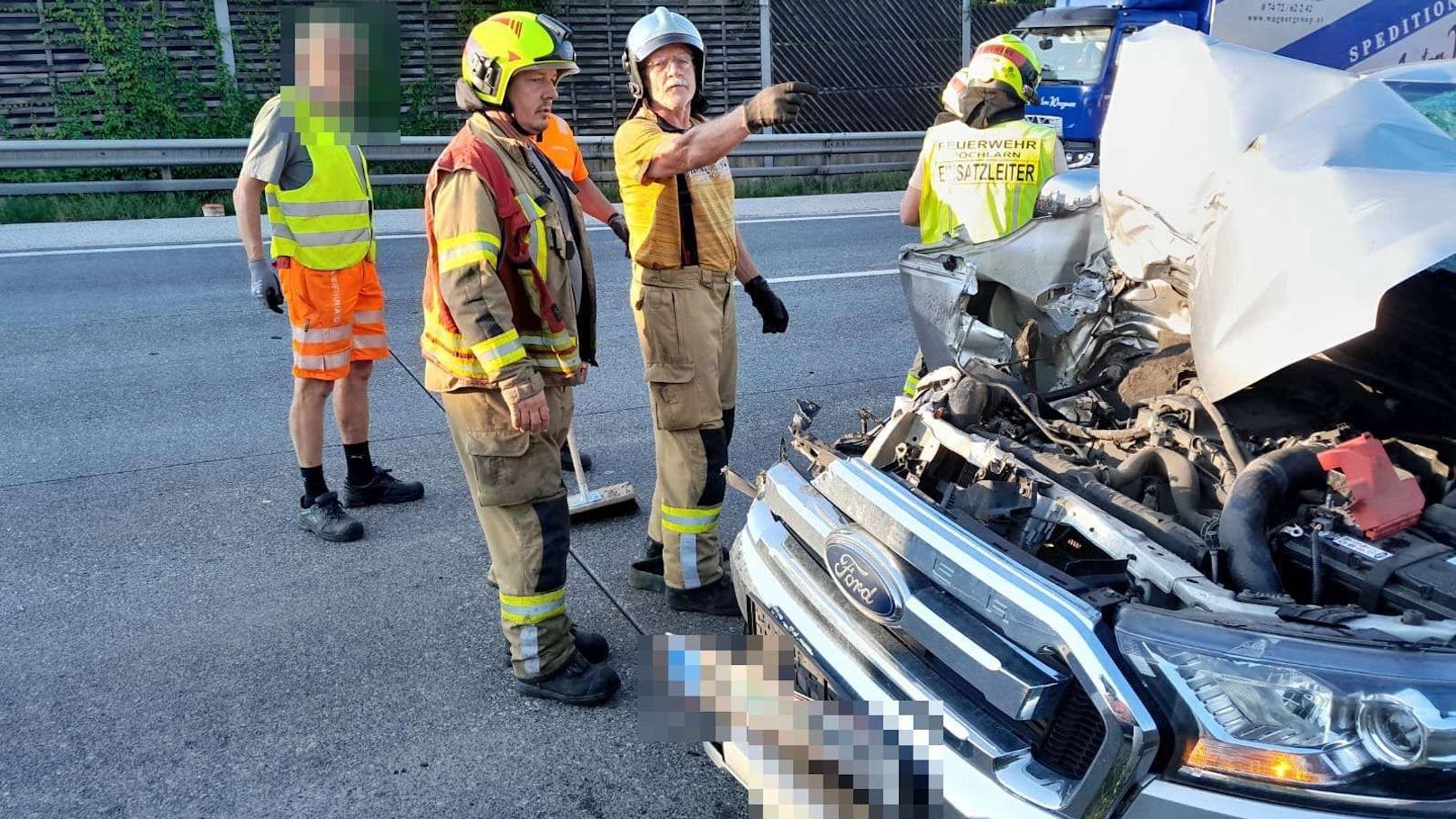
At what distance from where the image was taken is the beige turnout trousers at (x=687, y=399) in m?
3.80

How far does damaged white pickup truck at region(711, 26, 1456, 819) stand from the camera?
72.6 inches

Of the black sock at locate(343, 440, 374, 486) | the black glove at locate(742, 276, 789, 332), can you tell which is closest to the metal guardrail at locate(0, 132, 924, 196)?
the black sock at locate(343, 440, 374, 486)

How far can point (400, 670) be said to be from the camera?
11.8 ft

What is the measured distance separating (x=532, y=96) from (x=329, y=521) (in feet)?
6.92

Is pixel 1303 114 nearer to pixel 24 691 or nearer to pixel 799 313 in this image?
pixel 24 691

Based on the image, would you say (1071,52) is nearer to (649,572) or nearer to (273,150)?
(273,150)

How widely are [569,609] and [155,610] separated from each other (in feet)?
4.72

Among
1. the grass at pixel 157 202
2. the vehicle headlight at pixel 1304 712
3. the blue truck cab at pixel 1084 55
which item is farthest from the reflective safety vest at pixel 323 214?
the blue truck cab at pixel 1084 55

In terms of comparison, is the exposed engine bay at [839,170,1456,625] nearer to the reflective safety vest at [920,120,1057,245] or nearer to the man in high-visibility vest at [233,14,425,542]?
the reflective safety vest at [920,120,1057,245]

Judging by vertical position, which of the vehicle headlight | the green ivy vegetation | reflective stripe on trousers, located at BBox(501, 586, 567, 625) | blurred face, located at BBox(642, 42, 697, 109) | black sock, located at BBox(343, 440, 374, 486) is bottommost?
reflective stripe on trousers, located at BBox(501, 586, 567, 625)

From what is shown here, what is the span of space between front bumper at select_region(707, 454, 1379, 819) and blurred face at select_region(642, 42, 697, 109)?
1.44 metres

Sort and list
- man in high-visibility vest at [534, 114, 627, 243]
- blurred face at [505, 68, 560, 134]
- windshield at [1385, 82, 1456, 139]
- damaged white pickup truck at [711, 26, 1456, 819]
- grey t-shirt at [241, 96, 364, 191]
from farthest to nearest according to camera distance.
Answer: man in high-visibility vest at [534, 114, 627, 243]
grey t-shirt at [241, 96, 364, 191]
blurred face at [505, 68, 560, 134]
windshield at [1385, 82, 1456, 139]
damaged white pickup truck at [711, 26, 1456, 819]

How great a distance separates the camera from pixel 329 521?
4539 mm

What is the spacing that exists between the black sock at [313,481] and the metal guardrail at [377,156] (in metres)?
8.21
